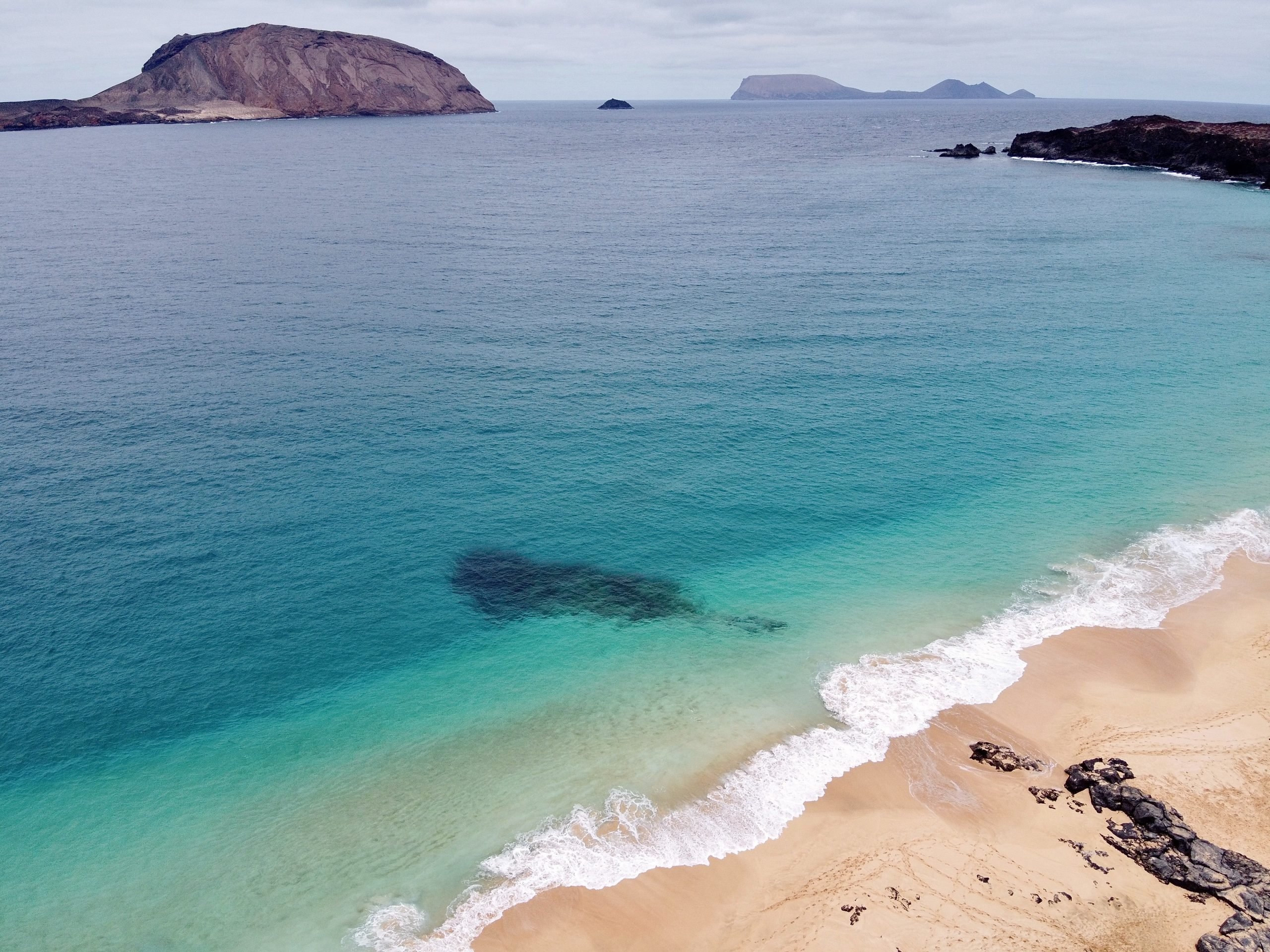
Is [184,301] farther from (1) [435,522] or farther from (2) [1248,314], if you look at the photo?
(2) [1248,314]

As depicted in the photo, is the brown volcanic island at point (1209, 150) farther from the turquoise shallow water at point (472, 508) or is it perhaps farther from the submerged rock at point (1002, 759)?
the submerged rock at point (1002, 759)

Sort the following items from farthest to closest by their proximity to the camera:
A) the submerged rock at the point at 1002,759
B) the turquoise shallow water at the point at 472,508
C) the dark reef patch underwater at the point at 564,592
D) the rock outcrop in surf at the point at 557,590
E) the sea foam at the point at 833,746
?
the rock outcrop in surf at the point at 557,590 < the dark reef patch underwater at the point at 564,592 < the submerged rock at the point at 1002,759 < the turquoise shallow water at the point at 472,508 < the sea foam at the point at 833,746

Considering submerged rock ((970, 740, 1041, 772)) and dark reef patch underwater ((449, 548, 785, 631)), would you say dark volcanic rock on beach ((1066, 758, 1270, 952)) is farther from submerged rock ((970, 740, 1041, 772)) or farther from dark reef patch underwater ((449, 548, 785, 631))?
dark reef patch underwater ((449, 548, 785, 631))

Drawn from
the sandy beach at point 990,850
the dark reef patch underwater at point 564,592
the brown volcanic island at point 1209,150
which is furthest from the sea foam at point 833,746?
the brown volcanic island at point 1209,150

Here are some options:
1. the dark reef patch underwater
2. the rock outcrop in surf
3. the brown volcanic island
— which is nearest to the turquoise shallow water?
the dark reef patch underwater

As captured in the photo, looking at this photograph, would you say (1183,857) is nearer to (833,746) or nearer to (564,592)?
(833,746)

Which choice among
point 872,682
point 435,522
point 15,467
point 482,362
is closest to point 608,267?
point 482,362
